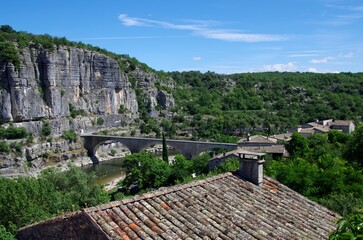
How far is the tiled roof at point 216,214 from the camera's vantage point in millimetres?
6875

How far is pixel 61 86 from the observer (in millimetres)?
86812

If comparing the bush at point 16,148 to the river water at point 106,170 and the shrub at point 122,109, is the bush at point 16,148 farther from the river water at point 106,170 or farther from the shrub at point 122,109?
the shrub at point 122,109

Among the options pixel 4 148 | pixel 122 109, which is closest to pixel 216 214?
pixel 4 148

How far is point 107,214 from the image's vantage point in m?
7.06

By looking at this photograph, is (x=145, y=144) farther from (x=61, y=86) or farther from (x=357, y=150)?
(x=357, y=150)

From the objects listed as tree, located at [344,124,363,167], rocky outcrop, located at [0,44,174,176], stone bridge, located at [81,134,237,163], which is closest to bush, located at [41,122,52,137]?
rocky outcrop, located at [0,44,174,176]

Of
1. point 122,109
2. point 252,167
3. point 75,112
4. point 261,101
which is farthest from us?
point 261,101

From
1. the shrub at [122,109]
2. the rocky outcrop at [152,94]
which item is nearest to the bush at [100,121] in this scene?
the shrub at [122,109]

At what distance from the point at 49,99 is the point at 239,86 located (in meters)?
91.0

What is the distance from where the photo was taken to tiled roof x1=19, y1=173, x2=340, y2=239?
6.88 metres

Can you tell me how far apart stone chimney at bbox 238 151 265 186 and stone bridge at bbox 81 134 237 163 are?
4624 centimetres

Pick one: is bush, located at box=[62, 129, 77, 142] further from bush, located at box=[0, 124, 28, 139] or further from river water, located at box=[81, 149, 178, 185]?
bush, located at box=[0, 124, 28, 139]

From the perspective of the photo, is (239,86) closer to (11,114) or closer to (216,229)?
(11,114)

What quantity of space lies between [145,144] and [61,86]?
1111 inches
